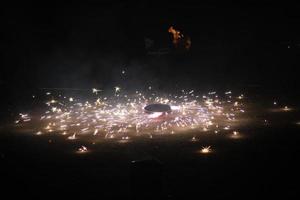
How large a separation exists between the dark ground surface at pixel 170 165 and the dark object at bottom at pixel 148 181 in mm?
33

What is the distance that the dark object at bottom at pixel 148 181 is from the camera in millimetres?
5823

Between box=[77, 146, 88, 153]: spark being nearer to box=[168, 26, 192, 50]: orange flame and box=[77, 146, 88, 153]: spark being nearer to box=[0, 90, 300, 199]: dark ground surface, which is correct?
box=[0, 90, 300, 199]: dark ground surface

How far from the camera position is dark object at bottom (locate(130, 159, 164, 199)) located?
19.1ft

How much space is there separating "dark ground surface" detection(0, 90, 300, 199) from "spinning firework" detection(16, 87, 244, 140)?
732 millimetres

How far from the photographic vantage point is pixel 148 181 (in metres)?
5.82

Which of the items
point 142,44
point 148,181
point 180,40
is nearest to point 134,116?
point 148,181

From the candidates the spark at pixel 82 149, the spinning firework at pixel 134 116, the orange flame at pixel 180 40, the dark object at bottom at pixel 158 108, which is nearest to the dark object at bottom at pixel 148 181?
the spark at pixel 82 149

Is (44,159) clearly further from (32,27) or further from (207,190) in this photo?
(32,27)

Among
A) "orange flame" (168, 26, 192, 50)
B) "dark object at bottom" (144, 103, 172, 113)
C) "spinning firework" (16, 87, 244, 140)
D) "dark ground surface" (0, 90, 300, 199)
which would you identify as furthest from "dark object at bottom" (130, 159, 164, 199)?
"orange flame" (168, 26, 192, 50)

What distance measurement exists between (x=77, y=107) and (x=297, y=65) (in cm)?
1024

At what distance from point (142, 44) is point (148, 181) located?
14.0 meters

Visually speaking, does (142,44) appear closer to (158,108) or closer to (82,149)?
(158,108)

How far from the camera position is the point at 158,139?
9266 millimetres

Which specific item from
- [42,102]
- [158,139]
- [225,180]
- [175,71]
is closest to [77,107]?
[42,102]
